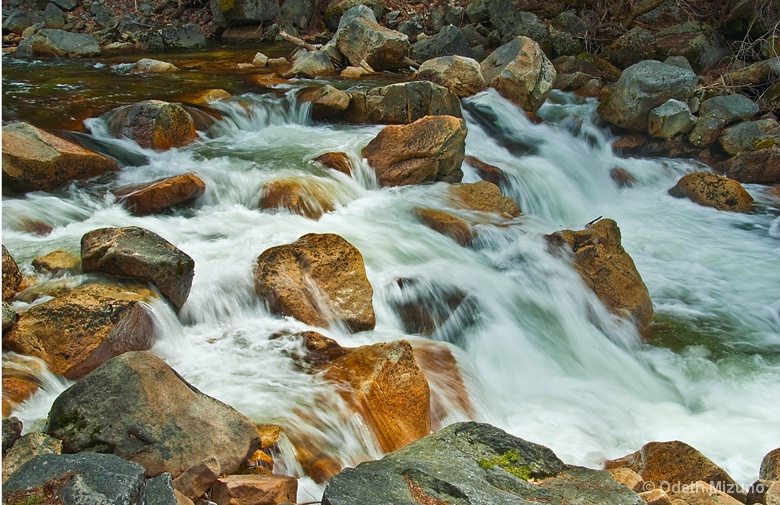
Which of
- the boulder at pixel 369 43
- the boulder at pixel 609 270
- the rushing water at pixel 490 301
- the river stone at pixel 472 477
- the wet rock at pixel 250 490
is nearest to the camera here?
the river stone at pixel 472 477

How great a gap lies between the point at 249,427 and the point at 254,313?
5.78 feet

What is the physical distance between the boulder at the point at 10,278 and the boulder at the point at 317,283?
1605 mm

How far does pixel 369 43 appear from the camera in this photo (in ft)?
42.1

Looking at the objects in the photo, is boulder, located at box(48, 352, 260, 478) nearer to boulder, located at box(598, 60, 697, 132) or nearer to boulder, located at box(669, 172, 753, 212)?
boulder, located at box(669, 172, 753, 212)

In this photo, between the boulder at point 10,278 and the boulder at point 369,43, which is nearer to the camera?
the boulder at point 10,278

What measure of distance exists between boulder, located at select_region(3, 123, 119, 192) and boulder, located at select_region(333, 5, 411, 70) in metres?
6.86

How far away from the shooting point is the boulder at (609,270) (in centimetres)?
625

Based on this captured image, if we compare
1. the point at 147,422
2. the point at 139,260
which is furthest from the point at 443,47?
the point at 147,422

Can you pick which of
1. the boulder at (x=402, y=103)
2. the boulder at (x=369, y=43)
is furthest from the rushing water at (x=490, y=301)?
the boulder at (x=369, y=43)

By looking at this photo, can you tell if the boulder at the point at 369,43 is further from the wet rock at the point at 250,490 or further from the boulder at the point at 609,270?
the wet rock at the point at 250,490

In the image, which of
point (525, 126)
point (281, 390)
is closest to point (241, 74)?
point (525, 126)

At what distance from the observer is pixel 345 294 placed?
5.27 metres

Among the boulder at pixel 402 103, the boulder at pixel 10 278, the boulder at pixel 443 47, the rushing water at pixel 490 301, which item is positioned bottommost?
the rushing water at pixel 490 301

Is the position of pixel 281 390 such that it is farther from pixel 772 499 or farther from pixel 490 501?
pixel 772 499
